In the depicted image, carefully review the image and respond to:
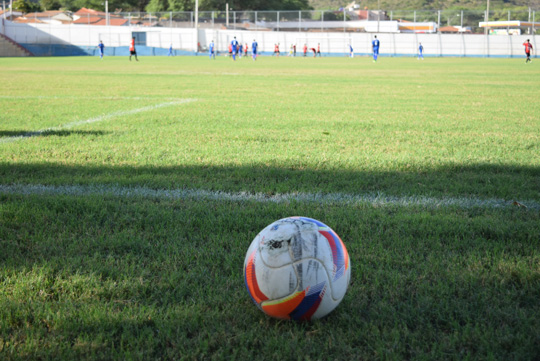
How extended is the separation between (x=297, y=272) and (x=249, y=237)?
101 centimetres

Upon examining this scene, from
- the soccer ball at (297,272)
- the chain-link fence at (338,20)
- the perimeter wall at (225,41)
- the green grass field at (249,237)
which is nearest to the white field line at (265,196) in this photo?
the green grass field at (249,237)

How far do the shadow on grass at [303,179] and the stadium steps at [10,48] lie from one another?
56471 millimetres

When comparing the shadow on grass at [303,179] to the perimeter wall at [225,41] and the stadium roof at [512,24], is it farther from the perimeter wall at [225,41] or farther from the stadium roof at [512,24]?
the stadium roof at [512,24]

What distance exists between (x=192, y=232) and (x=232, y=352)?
4.12 ft

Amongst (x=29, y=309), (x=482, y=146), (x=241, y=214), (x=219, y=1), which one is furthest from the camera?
(x=219, y=1)

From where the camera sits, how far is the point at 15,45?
54156 mm

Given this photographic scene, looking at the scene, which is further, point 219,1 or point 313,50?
point 219,1

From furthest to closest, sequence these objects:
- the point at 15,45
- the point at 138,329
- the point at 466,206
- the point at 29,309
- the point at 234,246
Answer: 1. the point at 15,45
2. the point at 466,206
3. the point at 234,246
4. the point at 29,309
5. the point at 138,329

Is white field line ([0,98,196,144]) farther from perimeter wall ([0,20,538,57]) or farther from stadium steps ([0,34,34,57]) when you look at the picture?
stadium steps ([0,34,34,57])

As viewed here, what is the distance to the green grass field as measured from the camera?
6.38 ft

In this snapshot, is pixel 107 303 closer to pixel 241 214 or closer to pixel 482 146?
pixel 241 214

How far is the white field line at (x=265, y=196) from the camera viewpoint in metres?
3.60

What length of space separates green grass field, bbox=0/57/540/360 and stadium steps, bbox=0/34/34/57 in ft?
178

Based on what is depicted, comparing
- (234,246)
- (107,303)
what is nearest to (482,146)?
(234,246)
